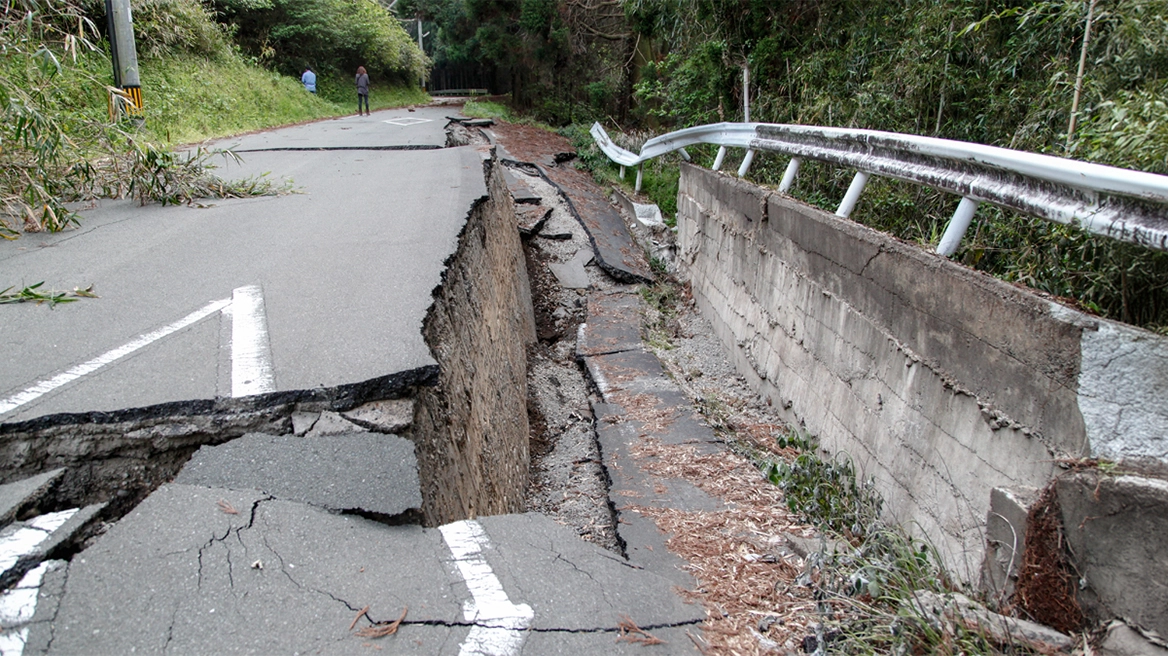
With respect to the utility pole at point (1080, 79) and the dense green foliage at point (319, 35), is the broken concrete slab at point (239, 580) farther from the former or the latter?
the dense green foliage at point (319, 35)

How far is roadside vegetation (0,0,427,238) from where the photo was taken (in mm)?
6804

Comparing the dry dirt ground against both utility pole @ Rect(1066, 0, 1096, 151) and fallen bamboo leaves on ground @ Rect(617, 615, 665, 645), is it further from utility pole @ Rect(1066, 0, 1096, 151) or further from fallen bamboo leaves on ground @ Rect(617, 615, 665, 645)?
utility pole @ Rect(1066, 0, 1096, 151)

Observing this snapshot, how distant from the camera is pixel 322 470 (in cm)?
306

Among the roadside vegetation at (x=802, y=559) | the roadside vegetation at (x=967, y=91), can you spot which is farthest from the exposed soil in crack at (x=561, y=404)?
the roadside vegetation at (x=967, y=91)

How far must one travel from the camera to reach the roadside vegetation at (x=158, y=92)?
268 inches

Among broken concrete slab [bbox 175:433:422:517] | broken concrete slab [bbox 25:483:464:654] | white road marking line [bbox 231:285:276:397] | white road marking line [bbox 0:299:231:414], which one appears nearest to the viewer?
broken concrete slab [bbox 25:483:464:654]

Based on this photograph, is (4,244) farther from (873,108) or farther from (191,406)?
(873,108)

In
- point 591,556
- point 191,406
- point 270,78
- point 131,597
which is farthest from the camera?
point 270,78

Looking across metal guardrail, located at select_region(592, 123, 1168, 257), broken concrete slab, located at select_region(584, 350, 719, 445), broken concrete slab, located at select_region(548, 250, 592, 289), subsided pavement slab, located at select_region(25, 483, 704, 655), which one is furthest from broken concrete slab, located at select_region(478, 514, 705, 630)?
broken concrete slab, located at select_region(548, 250, 592, 289)

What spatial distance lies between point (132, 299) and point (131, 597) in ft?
10.3

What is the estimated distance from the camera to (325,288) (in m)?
5.16

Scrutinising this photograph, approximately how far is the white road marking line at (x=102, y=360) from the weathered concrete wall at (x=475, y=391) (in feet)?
4.54

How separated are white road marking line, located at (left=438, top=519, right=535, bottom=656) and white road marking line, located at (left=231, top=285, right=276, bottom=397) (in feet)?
4.13

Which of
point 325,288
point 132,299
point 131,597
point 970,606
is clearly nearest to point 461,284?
point 325,288
